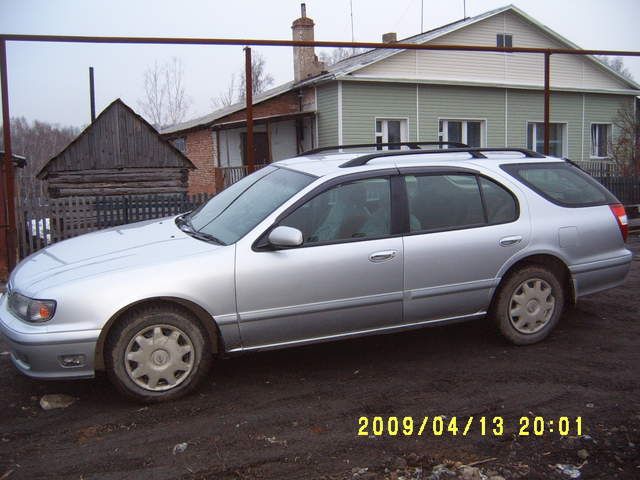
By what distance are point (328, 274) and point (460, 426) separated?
132 centimetres

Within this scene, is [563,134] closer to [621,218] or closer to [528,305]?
[621,218]

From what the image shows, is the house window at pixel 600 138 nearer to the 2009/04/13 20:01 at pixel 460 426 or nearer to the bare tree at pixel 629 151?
the bare tree at pixel 629 151

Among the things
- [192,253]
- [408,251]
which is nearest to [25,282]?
[192,253]

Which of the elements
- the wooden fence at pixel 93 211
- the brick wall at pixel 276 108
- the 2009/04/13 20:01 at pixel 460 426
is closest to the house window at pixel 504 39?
the brick wall at pixel 276 108

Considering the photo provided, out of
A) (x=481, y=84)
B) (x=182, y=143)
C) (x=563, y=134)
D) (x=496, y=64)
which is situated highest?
(x=496, y=64)

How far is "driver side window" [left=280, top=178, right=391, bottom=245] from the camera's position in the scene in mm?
4344

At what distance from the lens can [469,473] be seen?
305 centimetres

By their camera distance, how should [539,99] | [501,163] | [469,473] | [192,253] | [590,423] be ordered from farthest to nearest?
1. [539,99]
2. [501,163]
3. [192,253]
4. [590,423]
5. [469,473]

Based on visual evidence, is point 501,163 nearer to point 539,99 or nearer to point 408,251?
point 408,251

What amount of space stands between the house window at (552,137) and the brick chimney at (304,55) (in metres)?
8.28

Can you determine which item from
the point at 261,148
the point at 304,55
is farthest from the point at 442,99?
the point at 261,148

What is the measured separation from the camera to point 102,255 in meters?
4.21

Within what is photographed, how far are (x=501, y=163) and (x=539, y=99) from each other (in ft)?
64.5

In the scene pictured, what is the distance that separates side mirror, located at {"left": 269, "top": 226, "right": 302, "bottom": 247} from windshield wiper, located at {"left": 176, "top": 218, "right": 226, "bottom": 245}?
15.3 inches
